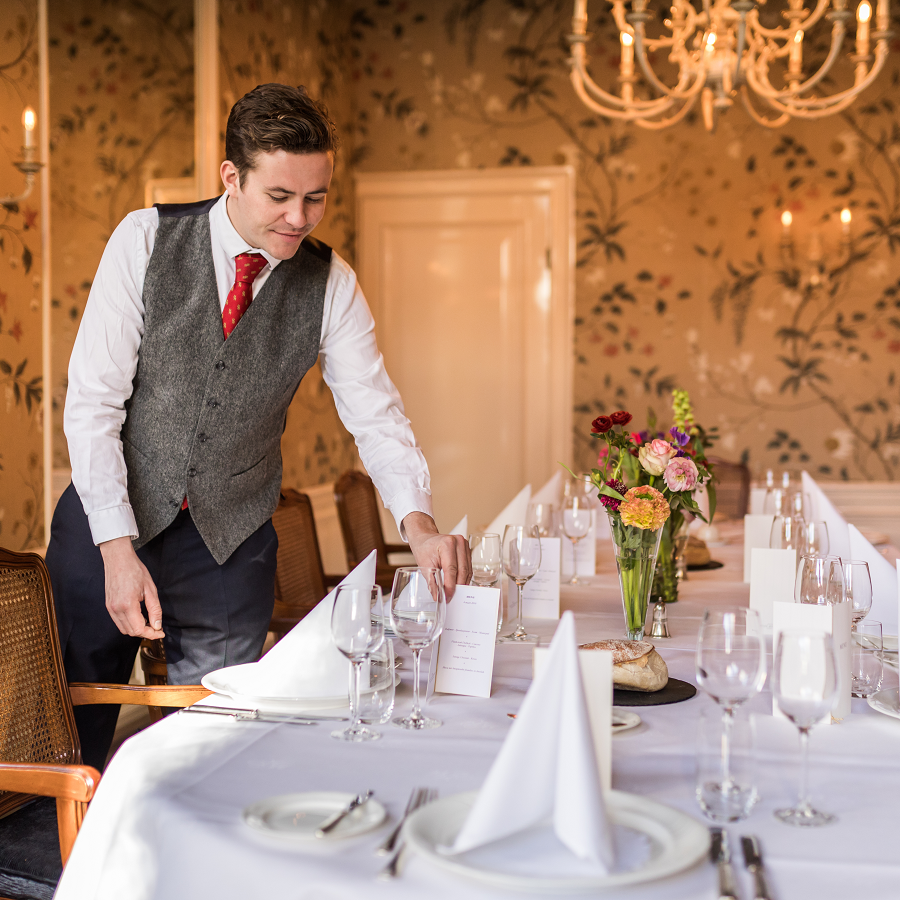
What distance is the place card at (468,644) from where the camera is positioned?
1277 millimetres

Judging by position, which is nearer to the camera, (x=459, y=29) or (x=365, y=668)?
(x=365, y=668)

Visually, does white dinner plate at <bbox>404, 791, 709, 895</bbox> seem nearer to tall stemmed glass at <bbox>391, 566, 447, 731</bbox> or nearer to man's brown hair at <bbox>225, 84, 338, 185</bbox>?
tall stemmed glass at <bbox>391, 566, 447, 731</bbox>

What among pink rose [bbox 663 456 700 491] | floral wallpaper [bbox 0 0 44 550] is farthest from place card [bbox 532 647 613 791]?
floral wallpaper [bbox 0 0 44 550]

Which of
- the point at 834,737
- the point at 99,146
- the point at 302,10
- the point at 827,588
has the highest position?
the point at 302,10

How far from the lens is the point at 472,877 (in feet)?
2.47

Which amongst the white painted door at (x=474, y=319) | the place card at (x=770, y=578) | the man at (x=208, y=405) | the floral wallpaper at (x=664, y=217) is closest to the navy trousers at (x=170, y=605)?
the man at (x=208, y=405)

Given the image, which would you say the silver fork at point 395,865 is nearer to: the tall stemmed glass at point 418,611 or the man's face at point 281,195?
the tall stemmed glass at point 418,611

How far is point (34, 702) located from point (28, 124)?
5.03 feet

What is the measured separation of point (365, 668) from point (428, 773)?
20 centimetres

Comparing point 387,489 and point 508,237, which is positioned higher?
point 508,237

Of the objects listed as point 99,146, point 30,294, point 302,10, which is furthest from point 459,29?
point 30,294

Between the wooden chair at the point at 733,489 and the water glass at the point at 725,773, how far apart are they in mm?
3314

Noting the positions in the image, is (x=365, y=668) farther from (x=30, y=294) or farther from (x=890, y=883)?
(x=30, y=294)

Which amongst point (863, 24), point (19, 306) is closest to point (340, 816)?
point (19, 306)
